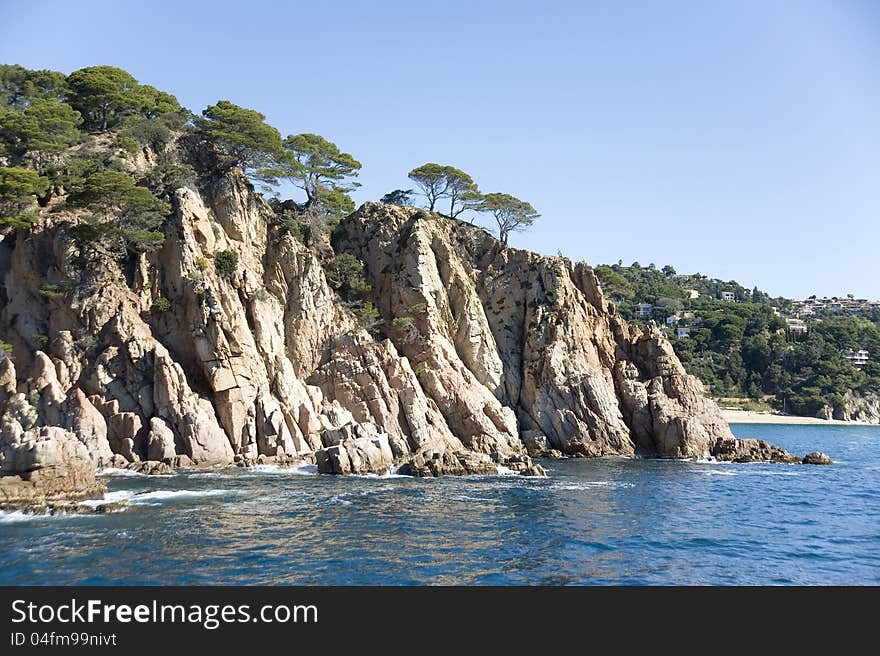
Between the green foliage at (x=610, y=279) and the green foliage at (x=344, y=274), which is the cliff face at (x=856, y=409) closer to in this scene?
the green foliage at (x=610, y=279)

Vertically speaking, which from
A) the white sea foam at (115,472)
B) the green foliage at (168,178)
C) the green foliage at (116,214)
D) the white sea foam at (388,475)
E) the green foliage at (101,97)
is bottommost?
the white sea foam at (388,475)

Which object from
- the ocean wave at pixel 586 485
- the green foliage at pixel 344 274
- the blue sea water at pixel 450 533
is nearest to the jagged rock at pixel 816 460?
the blue sea water at pixel 450 533

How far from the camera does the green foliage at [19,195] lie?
57.7 meters

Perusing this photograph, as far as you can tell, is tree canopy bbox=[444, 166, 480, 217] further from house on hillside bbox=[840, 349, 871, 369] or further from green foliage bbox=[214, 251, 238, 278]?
house on hillside bbox=[840, 349, 871, 369]

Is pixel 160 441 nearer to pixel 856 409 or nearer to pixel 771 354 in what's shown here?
pixel 771 354

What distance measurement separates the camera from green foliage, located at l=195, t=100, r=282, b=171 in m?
72.9

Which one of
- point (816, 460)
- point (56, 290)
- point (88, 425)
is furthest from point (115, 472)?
point (816, 460)

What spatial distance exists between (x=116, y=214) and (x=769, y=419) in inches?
4260

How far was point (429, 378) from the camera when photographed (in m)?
66.0

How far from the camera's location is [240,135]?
7244 cm

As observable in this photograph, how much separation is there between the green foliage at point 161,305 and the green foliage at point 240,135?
62.8 feet

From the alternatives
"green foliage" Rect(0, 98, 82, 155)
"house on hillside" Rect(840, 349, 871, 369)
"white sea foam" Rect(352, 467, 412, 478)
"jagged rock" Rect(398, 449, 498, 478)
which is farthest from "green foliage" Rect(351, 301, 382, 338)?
"house on hillside" Rect(840, 349, 871, 369)
